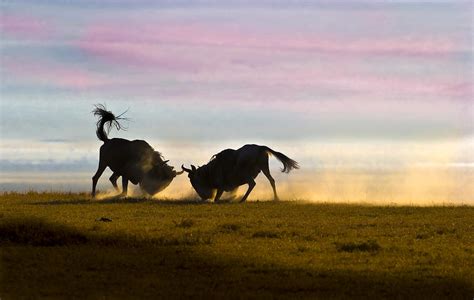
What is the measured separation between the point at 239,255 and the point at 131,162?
17.4 metres

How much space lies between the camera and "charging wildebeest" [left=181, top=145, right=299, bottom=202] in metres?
30.9

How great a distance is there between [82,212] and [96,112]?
9.45 m

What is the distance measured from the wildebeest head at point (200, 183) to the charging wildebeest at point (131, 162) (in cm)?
69

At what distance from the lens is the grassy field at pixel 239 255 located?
12.5 m

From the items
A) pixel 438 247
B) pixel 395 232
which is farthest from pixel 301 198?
pixel 438 247

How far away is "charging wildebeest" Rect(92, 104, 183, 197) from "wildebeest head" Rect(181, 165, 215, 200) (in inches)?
27.1

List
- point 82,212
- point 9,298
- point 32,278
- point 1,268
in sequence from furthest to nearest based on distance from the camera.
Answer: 1. point 82,212
2. point 1,268
3. point 32,278
4. point 9,298

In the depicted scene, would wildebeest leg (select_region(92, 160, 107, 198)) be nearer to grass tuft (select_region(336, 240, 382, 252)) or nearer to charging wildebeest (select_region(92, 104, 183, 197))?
charging wildebeest (select_region(92, 104, 183, 197))

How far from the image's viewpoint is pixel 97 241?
17250 millimetres

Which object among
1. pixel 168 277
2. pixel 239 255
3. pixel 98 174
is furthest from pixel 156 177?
pixel 168 277

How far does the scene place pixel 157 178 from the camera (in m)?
32.1

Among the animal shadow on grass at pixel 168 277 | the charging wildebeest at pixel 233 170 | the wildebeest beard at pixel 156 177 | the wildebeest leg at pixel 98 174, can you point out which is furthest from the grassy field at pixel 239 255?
the wildebeest leg at pixel 98 174

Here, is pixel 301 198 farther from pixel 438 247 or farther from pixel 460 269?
pixel 460 269

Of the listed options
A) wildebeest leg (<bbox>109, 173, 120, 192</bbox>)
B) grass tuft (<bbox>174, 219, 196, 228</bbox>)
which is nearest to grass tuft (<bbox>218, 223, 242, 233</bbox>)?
grass tuft (<bbox>174, 219, 196, 228</bbox>)
